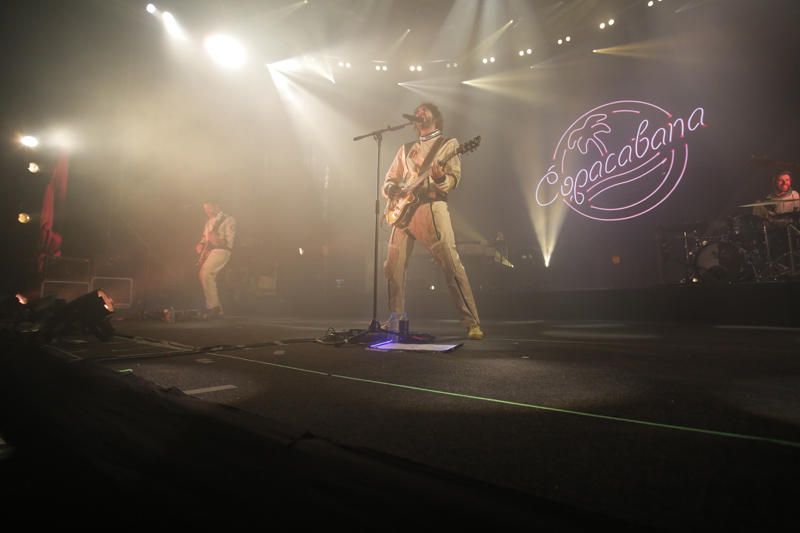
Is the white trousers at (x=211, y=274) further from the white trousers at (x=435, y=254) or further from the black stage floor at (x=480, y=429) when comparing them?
the black stage floor at (x=480, y=429)

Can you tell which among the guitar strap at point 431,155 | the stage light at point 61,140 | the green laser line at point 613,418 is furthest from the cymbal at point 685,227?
the stage light at point 61,140

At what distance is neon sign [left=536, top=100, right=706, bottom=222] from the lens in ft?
22.4

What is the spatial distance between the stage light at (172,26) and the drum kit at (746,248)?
949 cm

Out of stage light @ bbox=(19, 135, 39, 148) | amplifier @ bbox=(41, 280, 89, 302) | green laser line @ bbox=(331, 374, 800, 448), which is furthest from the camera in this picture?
stage light @ bbox=(19, 135, 39, 148)

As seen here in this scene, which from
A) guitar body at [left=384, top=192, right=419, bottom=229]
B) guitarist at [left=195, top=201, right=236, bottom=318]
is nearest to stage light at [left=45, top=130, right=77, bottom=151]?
guitarist at [left=195, top=201, right=236, bottom=318]

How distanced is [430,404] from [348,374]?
26.6 inches

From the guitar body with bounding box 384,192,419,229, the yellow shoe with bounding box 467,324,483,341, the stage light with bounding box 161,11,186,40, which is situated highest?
the stage light with bounding box 161,11,186,40

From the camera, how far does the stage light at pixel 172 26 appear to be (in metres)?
7.11

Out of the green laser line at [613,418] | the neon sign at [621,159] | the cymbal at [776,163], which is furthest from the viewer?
the neon sign at [621,159]

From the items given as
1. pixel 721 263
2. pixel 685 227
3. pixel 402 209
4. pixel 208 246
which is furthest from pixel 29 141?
pixel 721 263

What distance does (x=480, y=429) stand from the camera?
1047mm

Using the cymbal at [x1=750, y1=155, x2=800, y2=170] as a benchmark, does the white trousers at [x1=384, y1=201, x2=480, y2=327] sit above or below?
below

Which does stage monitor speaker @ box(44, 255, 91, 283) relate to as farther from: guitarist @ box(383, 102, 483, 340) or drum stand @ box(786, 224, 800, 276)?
drum stand @ box(786, 224, 800, 276)

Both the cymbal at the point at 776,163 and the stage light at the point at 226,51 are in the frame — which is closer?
the cymbal at the point at 776,163
